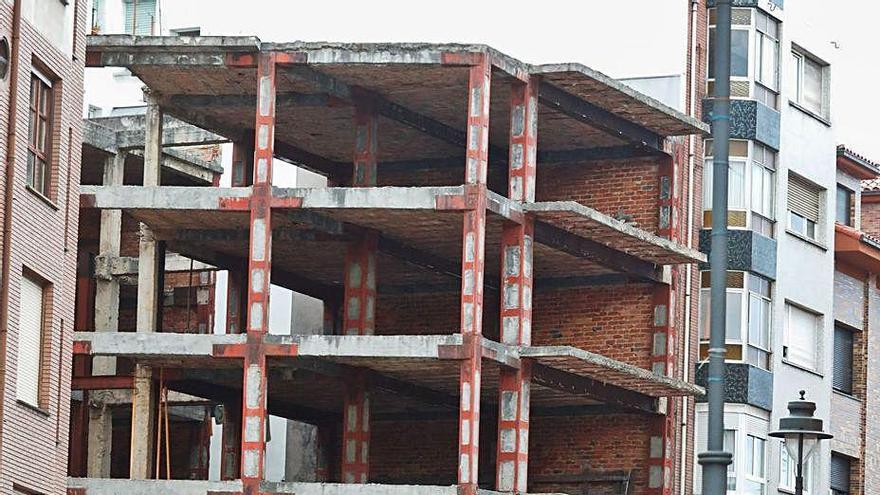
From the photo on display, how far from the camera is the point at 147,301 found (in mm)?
48344

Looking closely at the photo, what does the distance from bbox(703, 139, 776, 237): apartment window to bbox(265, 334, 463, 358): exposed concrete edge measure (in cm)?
1110

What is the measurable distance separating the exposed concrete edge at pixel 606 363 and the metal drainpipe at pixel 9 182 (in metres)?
16.1

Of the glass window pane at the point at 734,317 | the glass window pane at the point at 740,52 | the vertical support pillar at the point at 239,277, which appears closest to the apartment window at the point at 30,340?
the vertical support pillar at the point at 239,277

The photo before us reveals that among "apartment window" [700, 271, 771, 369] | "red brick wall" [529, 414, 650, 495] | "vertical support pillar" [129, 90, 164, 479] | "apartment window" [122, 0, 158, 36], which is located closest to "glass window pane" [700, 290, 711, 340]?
"apartment window" [700, 271, 771, 369]

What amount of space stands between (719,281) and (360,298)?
73.2 ft

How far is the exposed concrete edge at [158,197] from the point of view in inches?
1805

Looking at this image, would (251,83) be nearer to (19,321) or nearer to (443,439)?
(443,439)

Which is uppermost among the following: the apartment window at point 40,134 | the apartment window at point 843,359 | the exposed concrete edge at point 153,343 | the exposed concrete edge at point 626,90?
the exposed concrete edge at point 626,90

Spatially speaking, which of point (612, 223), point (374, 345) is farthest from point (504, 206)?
point (374, 345)

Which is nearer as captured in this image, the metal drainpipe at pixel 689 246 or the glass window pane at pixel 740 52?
the metal drainpipe at pixel 689 246

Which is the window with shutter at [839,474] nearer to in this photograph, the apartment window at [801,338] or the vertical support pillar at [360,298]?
the apartment window at [801,338]

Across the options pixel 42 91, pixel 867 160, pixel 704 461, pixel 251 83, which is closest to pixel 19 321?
pixel 42 91

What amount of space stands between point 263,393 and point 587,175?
1119cm

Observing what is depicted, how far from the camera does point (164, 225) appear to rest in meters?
48.3
